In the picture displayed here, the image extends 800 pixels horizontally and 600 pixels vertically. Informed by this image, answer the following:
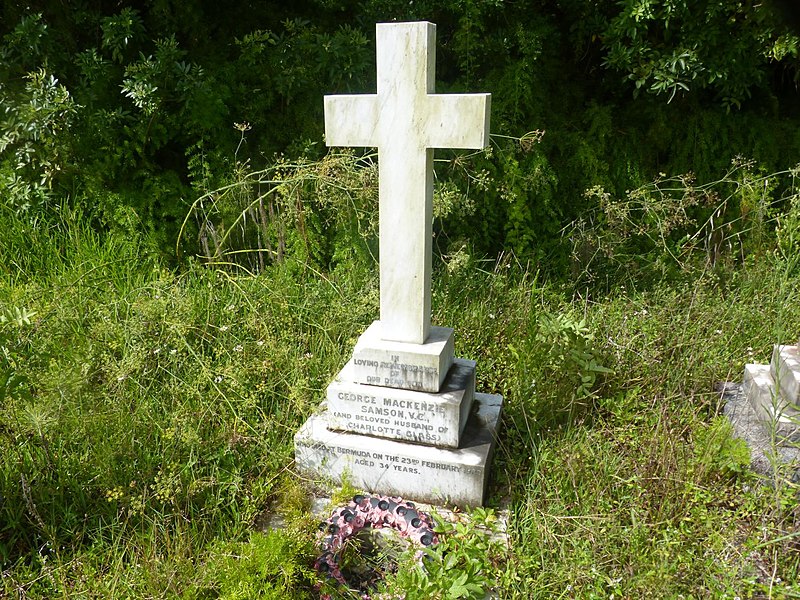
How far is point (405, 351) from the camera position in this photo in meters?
2.88

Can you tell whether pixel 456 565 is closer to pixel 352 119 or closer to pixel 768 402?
pixel 768 402

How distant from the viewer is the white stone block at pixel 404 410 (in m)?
2.87

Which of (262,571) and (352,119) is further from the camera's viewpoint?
(352,119)

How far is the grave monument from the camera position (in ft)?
8.57

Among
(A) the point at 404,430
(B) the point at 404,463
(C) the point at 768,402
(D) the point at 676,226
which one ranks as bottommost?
(B) the point at 404,463

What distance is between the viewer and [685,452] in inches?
113

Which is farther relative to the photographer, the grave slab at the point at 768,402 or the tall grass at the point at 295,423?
the grave slab at the point at 768,402

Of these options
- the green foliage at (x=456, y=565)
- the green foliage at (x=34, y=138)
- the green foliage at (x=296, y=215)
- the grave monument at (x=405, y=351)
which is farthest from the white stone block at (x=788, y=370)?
the green foliage at (x=34, y=138)

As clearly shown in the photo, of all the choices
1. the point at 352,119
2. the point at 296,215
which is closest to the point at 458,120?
the point at 352,119

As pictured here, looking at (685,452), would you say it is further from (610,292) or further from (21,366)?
(21,366)

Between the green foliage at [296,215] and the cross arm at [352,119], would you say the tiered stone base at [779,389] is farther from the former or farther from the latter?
the green foliage at [296,215]

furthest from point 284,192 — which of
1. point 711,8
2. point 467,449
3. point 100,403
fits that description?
point 711,8

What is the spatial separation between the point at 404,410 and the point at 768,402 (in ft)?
5.49

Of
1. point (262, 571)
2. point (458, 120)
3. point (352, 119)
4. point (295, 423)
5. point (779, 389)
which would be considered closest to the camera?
point (262, 571)
